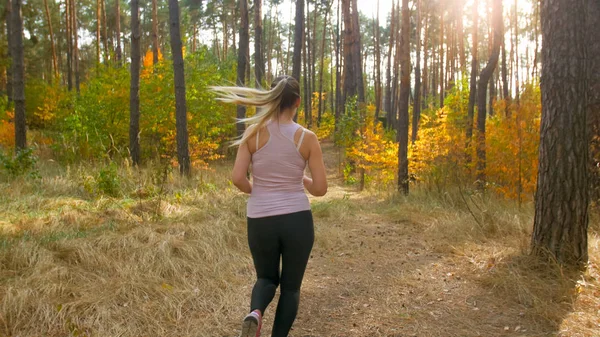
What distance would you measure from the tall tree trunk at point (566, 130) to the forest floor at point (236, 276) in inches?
14.1

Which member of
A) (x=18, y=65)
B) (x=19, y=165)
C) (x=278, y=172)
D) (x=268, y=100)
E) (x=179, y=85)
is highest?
(x=18, y=65)

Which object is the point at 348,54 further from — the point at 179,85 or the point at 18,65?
the point at 18,65

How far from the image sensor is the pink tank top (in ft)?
7.57

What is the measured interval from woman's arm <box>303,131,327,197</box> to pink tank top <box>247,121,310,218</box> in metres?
0.05

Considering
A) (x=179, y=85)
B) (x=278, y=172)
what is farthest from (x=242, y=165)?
(x=179, y=85)

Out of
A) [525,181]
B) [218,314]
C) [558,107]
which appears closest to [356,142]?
[525,181]

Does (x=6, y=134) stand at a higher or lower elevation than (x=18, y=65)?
lower

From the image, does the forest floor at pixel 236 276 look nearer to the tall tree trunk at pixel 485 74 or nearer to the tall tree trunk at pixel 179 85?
the tall tree trunk at pixel 485 74

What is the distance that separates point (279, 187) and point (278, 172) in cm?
8

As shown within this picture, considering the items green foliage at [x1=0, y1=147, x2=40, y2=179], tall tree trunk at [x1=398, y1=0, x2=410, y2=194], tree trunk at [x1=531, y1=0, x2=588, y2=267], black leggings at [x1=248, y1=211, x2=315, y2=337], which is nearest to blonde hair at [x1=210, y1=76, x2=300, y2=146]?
black leggings at [x1=248, y1=211, x2=315, y2=337]

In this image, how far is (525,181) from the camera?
8234mm

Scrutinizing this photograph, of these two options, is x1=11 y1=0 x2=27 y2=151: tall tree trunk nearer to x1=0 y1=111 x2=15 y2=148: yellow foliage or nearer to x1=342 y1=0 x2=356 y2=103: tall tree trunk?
x1=0 y1=111 x2=15 y2=148: yellow foliage

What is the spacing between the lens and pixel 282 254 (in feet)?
7.84

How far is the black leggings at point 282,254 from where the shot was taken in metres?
2.31
